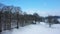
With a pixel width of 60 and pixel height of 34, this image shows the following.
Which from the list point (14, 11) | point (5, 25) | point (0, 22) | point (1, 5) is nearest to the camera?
point (0, 22)

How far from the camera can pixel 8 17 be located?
1020cm

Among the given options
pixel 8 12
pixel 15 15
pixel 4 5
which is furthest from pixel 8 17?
pixel 15 15

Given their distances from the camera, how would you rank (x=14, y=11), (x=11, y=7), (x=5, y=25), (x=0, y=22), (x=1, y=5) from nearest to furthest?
(x=0, y=22) < (x=1, y=5) < (x=5, y=25) < (x=11, y=7) < (x=14, y=11)

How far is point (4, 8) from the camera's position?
9.48m

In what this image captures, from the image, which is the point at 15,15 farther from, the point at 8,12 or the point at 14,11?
the point at 8,12

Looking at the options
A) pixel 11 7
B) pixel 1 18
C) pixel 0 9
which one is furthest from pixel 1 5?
pixel 11 7

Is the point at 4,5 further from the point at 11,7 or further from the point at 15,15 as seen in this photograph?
the point at 15,15

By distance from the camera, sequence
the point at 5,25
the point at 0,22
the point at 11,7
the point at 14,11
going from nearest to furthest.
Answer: the point at 0,22 → the point at 5,25 → the point at 11,7 → the point at 14,11

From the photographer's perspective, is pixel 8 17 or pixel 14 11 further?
pixel 14 11

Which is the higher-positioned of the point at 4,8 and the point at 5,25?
the point at 4,8

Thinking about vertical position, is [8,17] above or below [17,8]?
below

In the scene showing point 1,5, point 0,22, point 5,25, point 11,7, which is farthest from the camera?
point 11,7

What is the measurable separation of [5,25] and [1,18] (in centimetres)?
124

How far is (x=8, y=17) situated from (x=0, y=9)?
4.40ft
